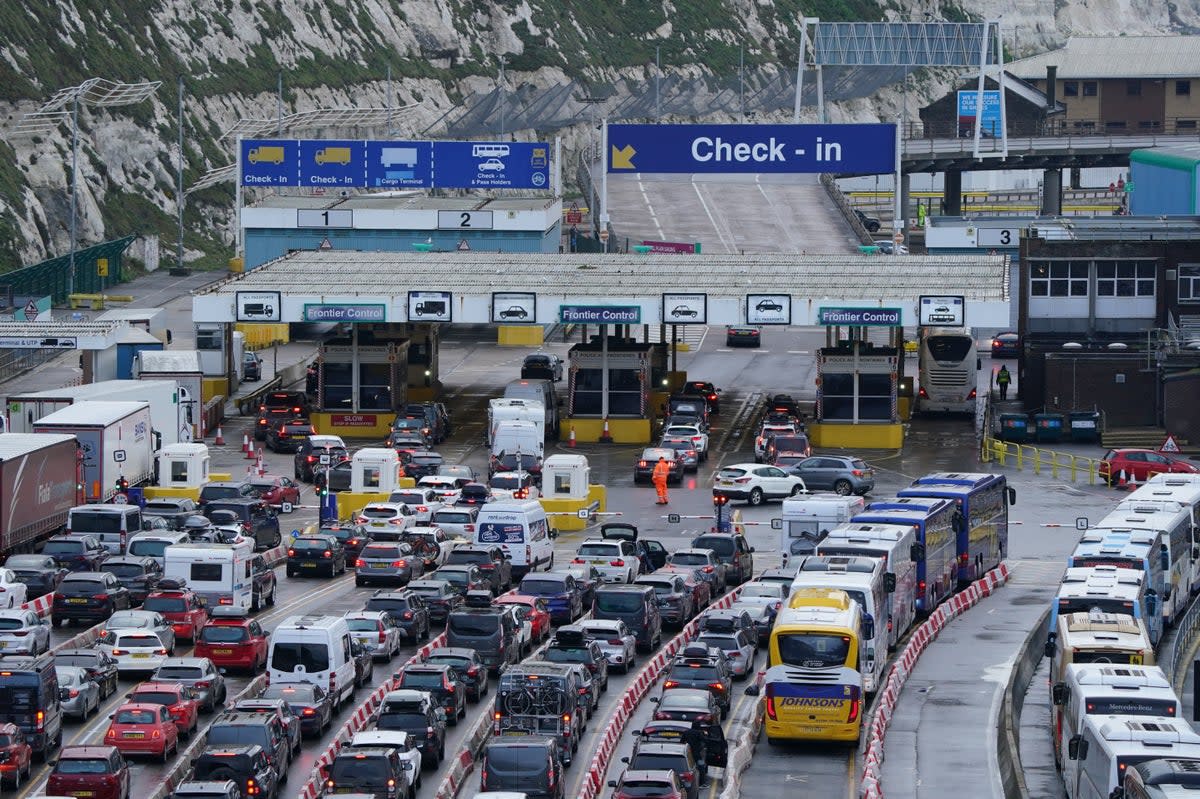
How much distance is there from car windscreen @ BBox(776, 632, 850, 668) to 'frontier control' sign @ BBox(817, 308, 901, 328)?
39457mm

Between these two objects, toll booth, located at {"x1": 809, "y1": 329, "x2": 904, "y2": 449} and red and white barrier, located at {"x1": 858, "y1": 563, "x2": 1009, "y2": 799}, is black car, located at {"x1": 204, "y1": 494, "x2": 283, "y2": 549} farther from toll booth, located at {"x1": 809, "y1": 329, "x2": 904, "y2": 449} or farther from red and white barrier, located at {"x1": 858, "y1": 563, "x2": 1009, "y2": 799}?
toll booth, located at {"x1": 809, "y1": 329, "x2": 904, "y2": 449}

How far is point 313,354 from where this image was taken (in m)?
105

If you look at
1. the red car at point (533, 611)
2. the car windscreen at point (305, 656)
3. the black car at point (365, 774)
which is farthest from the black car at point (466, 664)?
the black car at point (365, 774)

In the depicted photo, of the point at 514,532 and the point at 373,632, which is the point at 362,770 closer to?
the point at 373,632

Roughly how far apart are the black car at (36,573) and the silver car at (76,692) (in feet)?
30.9

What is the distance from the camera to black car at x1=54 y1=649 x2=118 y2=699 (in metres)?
44.2

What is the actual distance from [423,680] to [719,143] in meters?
52.9

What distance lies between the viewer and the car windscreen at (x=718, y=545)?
58.7 m

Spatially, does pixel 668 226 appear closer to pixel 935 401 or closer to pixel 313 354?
pixel 313 354

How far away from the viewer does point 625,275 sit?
87.1 m

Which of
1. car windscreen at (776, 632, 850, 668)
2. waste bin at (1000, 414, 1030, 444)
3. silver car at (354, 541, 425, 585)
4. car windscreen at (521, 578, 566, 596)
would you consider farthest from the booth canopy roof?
car windscreen at (776, 632, 850, 668)

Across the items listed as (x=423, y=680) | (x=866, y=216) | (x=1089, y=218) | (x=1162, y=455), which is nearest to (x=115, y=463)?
(x=423, y=680)

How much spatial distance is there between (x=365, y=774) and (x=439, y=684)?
6529 mm

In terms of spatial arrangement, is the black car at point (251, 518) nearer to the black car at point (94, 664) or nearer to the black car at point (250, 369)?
the black car at point (94, 664)
